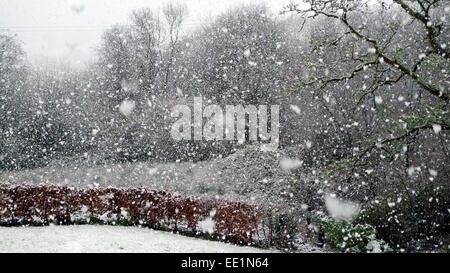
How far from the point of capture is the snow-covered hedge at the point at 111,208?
10.1 metres

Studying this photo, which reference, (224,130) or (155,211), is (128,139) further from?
(155,211)

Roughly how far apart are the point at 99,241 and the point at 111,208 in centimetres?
249

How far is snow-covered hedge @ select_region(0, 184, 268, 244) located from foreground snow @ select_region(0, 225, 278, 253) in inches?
19.6

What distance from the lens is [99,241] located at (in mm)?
8133

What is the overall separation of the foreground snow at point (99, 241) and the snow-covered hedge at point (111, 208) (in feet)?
1.64

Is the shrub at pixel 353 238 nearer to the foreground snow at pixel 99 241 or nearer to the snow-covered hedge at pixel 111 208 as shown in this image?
the snow-covered hedge at pixel 111 208

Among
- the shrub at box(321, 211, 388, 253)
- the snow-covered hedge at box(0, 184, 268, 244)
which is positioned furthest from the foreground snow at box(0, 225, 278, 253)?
the shrub at box(321, 211, 388, 253)

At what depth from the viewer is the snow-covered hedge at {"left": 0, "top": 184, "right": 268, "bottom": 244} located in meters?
10.1

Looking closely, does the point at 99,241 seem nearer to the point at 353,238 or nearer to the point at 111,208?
the point at 111,208

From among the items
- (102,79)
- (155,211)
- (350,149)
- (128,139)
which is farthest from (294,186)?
(102,79)

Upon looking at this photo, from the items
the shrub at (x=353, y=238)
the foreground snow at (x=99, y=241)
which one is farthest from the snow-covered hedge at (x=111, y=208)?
the shrub at (x=353, y=238)

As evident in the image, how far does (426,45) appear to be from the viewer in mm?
17578

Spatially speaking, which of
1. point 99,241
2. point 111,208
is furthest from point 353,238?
point 111,208
